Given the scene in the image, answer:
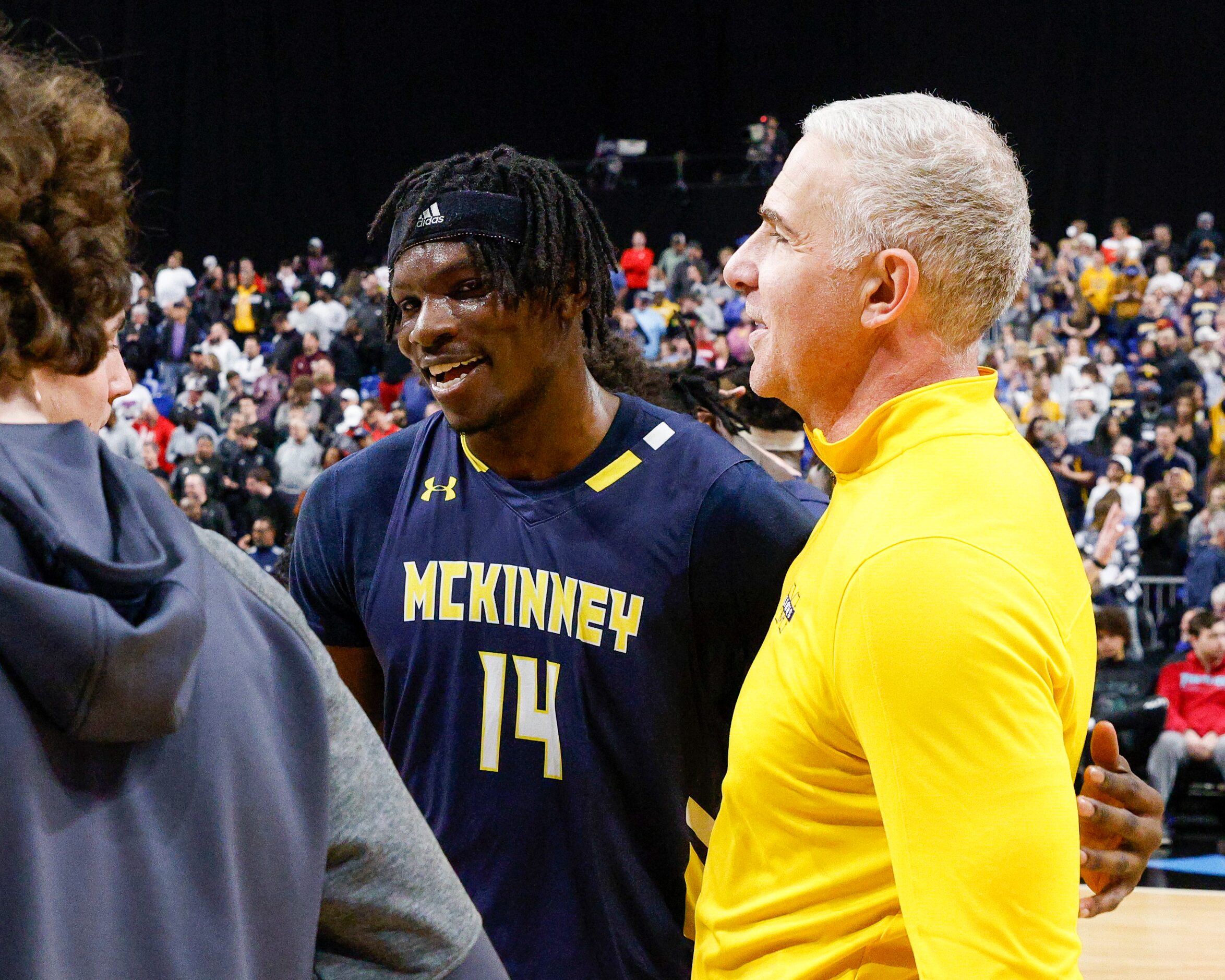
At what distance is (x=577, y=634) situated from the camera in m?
1.93

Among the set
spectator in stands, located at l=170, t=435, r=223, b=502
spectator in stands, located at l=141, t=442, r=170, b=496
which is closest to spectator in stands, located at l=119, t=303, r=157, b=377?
spectator in stands, located at l=141, t=442, r=170, b=496

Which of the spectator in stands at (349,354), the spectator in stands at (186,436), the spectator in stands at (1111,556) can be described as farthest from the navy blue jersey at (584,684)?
the spectator in stands at (349,354)

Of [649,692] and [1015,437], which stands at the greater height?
[1015,437]

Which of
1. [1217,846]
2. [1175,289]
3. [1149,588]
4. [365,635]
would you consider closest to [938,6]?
[1175,289]

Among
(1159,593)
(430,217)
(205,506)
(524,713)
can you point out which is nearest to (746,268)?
(430,217)

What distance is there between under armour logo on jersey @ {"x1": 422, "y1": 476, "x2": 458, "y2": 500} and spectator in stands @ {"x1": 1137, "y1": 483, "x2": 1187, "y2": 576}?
10237mm

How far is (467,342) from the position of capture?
1.98 metres

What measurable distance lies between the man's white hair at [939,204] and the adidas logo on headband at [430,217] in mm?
669

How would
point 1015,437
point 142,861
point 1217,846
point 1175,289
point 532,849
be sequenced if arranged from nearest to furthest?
point 142,861 → point 1015,437 → point 532,849 → point 1217,846 → point 1175,289

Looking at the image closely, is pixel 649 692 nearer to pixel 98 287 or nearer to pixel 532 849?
pixel 532 849

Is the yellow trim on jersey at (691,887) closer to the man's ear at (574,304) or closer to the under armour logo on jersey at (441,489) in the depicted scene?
the under armour logo on jersey at (441,489)

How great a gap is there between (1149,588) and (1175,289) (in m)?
7.13

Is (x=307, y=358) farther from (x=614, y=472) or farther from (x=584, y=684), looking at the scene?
(x=584, y=684)

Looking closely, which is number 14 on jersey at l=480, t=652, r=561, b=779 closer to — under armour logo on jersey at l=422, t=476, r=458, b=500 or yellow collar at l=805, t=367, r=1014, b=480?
under armour logo on jersey at l=422, t=476, r=458, b=500
